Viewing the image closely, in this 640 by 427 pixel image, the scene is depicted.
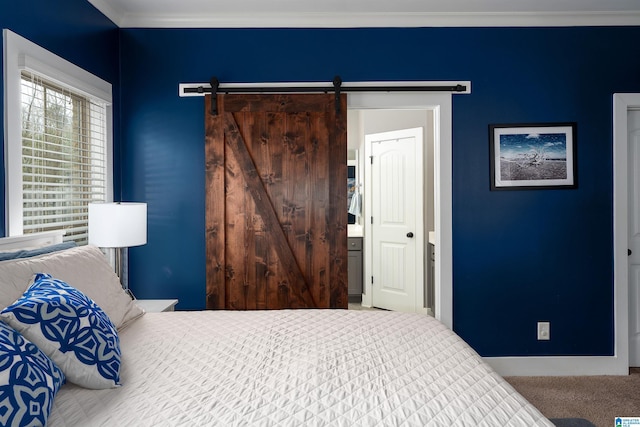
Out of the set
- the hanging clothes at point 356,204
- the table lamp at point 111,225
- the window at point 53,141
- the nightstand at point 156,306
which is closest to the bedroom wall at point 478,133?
the window at point 53,141

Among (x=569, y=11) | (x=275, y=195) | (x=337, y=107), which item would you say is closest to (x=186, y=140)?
(x=275, y=195)

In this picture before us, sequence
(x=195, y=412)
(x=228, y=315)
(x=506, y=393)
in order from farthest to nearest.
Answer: (x=228, y=315) < (x=506, y=393) < (x=195, y=412)

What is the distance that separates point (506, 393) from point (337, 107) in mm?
2366

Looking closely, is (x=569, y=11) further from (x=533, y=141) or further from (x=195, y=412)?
(x=195, y=412)

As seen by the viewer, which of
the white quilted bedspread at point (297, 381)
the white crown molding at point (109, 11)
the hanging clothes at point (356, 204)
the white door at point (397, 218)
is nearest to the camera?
the white quilted bedspread at point (297, 381)

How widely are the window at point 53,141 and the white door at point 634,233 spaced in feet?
12.9

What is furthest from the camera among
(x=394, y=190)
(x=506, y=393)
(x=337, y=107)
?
(x=394, y=190)

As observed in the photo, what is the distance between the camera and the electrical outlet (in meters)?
3.31

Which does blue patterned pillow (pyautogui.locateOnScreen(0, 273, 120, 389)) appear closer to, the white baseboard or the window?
the window

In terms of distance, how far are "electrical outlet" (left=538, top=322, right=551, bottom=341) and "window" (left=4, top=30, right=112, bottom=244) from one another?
332 cm

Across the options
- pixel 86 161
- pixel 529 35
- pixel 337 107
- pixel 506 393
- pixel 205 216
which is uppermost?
pixel 529 35

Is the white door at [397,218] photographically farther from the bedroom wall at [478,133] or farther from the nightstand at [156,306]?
the nightstand at [156,306]

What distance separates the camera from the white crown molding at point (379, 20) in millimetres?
3256

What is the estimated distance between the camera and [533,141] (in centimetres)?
331
